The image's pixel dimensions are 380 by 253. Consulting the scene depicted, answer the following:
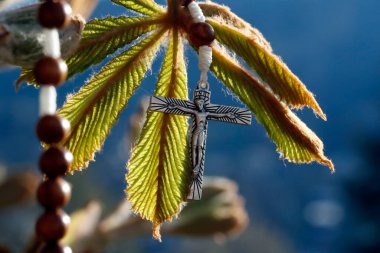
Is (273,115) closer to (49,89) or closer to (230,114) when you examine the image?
(230,114)

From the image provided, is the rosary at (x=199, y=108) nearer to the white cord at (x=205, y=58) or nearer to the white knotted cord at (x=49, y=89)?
the white cord at (x=205, y=58)

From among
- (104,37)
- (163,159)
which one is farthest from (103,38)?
(163,159)

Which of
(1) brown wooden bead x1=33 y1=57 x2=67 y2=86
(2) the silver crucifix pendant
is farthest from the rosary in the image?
(1) brown wooden bead x1=33 y1=57 x2=67 y2=86

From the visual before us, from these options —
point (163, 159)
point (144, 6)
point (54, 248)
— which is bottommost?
point (54, 248)

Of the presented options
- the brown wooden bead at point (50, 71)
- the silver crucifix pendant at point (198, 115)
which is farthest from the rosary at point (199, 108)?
the brown wooden bead at point (50, 71)

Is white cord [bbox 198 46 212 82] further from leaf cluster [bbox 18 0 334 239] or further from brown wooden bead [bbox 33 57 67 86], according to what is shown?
brown wooden bead [bbox 33 57 67 86]

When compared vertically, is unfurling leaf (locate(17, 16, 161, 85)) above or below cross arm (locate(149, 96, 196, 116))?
above

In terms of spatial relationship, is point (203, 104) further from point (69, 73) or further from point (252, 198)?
point (252, 198)
